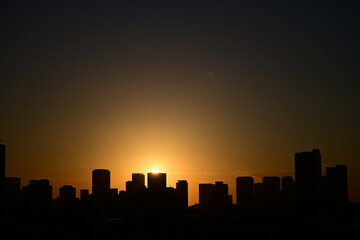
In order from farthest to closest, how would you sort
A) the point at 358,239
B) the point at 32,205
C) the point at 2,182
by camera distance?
the point at 32,205, the point at 2,182, the point at 358,239

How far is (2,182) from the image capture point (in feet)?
574

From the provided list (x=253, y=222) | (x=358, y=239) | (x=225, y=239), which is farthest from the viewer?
(x=253, y=222)

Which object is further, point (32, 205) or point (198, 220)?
point (32, 205)

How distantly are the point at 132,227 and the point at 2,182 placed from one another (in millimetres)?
116771

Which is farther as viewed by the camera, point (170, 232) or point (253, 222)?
point (253, 222)

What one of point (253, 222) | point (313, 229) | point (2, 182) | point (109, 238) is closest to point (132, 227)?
point (109, 238)

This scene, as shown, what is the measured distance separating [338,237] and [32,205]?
150728 millimetres

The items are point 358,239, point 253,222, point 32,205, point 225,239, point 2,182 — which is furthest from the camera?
point 32,205

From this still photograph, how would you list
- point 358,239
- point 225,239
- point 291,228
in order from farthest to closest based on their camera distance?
point 291,228, point 225,239, point 358,239

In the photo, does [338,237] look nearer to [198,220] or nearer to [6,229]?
[198,220]

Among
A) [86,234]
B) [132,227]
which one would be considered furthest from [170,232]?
[86,234]

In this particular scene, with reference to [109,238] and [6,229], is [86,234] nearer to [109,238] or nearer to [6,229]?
[109,238]

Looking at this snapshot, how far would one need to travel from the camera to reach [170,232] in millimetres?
71625

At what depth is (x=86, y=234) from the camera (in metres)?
74.5
